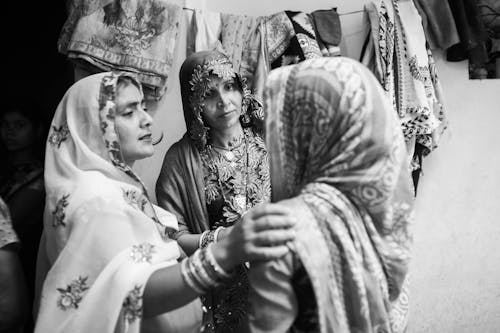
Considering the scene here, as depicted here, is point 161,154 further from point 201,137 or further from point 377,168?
point 377,168

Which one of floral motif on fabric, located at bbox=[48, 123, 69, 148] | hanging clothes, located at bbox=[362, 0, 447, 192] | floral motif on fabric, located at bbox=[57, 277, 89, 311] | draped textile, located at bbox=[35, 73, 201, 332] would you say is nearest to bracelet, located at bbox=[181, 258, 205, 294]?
draped textile, located at bbox=[35, 73, 201, 332]

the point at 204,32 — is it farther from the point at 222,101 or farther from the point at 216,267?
the point at 216,267

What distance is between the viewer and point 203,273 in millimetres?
911

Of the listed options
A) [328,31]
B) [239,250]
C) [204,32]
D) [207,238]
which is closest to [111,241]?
[239,250]

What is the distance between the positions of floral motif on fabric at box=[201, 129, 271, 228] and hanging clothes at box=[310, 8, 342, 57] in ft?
2.48

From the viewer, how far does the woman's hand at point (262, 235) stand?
2.70 feet

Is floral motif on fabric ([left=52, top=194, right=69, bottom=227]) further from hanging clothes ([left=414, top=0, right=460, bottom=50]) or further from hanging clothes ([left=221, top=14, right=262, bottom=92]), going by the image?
hanging clothes ([left=414, top=0, right=460, bottom=50])

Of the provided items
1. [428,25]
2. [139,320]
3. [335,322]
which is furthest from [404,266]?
[428,25]

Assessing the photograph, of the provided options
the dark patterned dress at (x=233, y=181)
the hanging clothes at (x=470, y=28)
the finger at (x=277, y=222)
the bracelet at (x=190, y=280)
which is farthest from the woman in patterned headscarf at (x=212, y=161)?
the hanging clothes at (x=470, y=28)

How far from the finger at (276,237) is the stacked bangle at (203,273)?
0.12 metres

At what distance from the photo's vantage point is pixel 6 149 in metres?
2.03

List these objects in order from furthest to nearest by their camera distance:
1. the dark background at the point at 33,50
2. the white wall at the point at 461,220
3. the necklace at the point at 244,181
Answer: the dark background at the point at 33,50 < the white wall at the point at 461,220 < the necklace at the point at 244,181

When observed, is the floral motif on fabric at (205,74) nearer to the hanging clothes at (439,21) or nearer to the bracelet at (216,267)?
the bracelet at (216,267)

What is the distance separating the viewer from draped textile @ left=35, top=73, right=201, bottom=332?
99 cm
